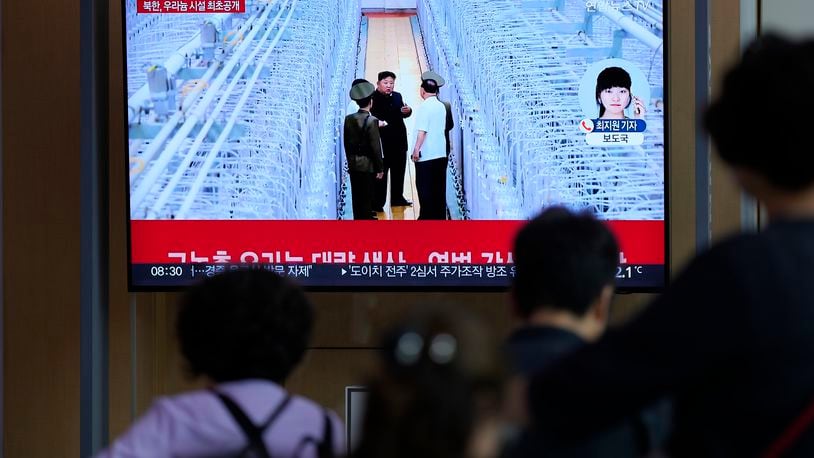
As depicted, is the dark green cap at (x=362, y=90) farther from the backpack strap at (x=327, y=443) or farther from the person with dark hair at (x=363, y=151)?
the backpack strap at (x=327, y=443)

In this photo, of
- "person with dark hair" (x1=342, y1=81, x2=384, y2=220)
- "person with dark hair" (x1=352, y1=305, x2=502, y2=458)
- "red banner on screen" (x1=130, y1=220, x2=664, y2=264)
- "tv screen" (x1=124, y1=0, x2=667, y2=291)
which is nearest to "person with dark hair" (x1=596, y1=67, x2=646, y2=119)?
"tv screen" (x1=124, y1=0, x2=667, y2=291)

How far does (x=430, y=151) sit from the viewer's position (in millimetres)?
3408

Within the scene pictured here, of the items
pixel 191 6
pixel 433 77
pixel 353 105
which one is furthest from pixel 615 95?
pixel 191 6

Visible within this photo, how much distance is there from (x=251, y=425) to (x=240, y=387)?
75 millimetres

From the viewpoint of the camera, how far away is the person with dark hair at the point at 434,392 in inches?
34.2

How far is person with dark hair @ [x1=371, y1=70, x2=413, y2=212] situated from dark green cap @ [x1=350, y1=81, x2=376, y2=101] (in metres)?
0.02

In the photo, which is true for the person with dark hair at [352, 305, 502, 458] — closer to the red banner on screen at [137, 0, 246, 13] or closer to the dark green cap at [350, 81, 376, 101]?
the dark green cap at [350, 81, 376, 101]

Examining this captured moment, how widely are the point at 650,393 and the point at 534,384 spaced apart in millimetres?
129
